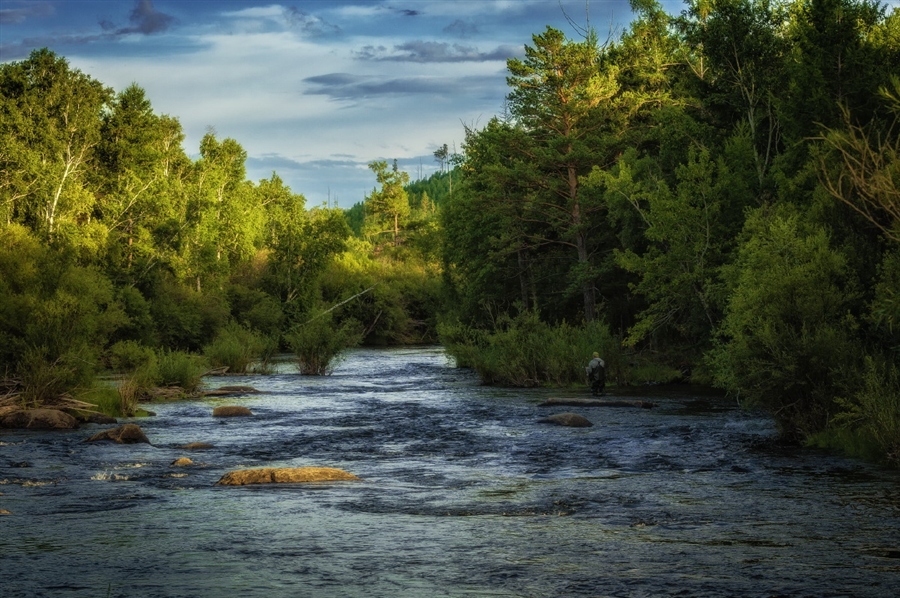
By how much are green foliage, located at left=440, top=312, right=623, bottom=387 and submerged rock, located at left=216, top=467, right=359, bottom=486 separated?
82.6 ft

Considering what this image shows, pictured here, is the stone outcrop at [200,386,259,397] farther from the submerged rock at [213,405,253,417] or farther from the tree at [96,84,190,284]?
the tree at [96,84,190,284]

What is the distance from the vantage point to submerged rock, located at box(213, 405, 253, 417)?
102 feet

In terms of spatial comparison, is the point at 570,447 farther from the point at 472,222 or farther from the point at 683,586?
the point at 472,222

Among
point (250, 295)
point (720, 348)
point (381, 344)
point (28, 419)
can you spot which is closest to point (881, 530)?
point (720, 348)

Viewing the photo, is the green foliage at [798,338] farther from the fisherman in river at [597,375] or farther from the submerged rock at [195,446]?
the fisherman in river at [597,375]

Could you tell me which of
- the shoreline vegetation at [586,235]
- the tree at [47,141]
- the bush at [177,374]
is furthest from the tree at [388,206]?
the bush at [177,374]

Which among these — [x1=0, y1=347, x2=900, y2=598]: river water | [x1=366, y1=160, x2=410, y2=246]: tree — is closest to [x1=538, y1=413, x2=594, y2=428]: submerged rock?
[x1=0, y1=347, x2=900, y2=598]: river water

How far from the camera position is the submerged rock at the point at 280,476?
58.8ft

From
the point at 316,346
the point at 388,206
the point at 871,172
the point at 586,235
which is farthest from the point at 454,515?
the point at 388,206

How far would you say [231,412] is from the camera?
3134cm

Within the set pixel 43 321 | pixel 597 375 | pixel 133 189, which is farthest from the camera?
pixel 133 189

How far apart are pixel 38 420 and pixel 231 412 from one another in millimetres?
6155

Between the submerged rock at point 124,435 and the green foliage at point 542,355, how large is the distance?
22.1 meters

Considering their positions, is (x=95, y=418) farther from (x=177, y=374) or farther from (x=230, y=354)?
(x=230, y=354)
